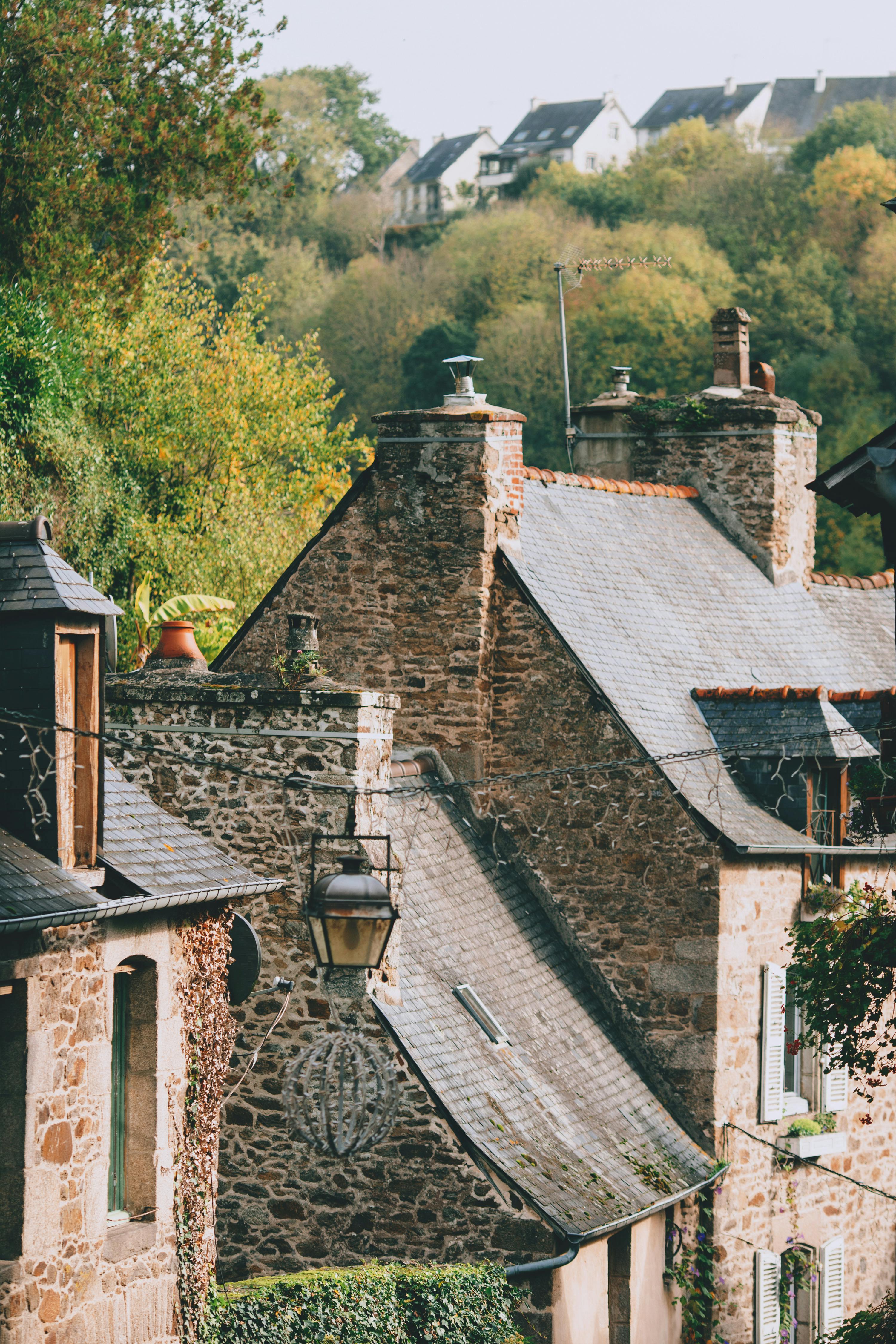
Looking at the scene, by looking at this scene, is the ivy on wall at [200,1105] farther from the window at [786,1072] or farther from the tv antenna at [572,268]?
the tv antenna at [572,268]

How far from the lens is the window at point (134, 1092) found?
10.9 m

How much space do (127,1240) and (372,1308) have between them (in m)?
1.93

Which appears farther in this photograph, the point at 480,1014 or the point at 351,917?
the point at 480,1014

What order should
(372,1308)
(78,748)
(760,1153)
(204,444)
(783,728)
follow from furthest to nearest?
(204,444), (783,728), (760,1153), (372,1308), (78,748)

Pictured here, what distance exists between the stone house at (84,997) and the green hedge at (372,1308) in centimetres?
45

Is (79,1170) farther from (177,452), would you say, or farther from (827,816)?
(177,452)

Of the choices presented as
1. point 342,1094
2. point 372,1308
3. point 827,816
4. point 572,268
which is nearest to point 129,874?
point 342,1094

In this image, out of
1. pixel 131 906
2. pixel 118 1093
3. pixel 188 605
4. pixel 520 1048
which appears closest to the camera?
pixel 131 906

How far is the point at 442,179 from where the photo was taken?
9175 centimetres

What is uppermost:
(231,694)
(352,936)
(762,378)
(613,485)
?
(762,378)

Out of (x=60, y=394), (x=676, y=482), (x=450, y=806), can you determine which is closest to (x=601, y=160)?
(x=60, y=394)

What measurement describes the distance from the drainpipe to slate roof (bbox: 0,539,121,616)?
5183mm

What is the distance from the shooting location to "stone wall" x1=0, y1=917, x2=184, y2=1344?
962 centimetres

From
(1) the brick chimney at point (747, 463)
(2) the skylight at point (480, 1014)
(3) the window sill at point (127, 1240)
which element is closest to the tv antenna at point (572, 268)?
(1) the brick chimney at point (747, 463)
